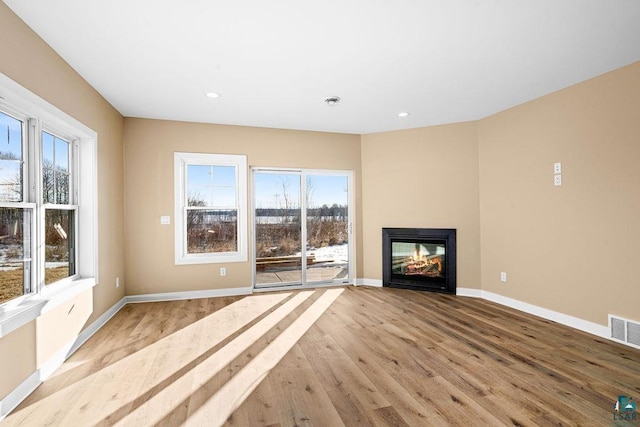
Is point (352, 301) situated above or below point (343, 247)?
below

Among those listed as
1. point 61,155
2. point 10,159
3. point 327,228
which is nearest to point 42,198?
point 10,159

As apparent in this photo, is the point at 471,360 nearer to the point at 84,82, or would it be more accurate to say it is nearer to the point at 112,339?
the point at 112,339

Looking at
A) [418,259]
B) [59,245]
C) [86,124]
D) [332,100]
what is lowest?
[418,259]

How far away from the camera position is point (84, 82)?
10.3ft

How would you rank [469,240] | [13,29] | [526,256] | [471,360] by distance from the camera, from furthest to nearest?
1. [469,240]
2. [526,256]
3. [471,360]
4. [13,29]

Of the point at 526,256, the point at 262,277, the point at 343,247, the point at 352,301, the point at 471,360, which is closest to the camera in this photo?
the point at 471,360

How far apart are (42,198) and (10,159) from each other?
406mm

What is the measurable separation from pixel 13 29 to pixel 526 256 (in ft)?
17.6

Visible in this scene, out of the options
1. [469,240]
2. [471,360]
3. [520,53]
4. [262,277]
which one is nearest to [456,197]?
[469,240]

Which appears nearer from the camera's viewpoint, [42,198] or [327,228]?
[42,198]

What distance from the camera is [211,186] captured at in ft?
15.6

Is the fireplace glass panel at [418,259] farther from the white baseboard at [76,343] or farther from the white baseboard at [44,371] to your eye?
the white baseboard at [44,371]

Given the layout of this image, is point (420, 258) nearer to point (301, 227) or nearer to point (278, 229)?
point (301, 227)

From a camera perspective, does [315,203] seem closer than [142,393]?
No
